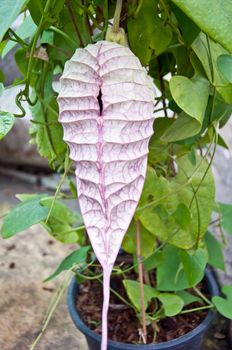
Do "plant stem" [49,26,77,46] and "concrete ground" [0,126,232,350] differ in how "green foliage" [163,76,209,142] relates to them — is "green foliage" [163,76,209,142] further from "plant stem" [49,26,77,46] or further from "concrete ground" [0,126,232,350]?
"concrete ground" [0,126,232,350]

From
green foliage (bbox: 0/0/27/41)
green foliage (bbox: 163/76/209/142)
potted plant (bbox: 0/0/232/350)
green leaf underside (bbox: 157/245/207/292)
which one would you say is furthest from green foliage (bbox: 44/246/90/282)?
green foliage (bbox: 0/0/27/41)

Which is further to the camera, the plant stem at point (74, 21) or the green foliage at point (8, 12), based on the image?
the plant stem at point (74, 21)

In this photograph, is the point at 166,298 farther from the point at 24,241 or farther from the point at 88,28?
the point at 24,241

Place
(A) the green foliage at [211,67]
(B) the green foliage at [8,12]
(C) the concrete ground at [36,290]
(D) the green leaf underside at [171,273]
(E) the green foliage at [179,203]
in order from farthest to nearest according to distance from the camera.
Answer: (C) the concrete ground at [36,290], (D) the green leaf underside at [171,273], (E) the green foliage at [179,203], (A) the green foliage at [211,67], (B) the green foliage at [8,12]

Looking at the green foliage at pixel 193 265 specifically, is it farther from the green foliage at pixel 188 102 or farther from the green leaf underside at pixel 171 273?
the green foliage at pixel 188 102

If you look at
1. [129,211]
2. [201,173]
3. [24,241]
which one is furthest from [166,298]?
[24,241]

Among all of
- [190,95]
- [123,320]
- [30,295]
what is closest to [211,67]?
[190,95]

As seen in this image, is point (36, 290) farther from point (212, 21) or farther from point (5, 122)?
point (212, 21)

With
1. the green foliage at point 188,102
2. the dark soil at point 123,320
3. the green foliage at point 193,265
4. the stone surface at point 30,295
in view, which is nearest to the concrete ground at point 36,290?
the stone surface at point 30,295
